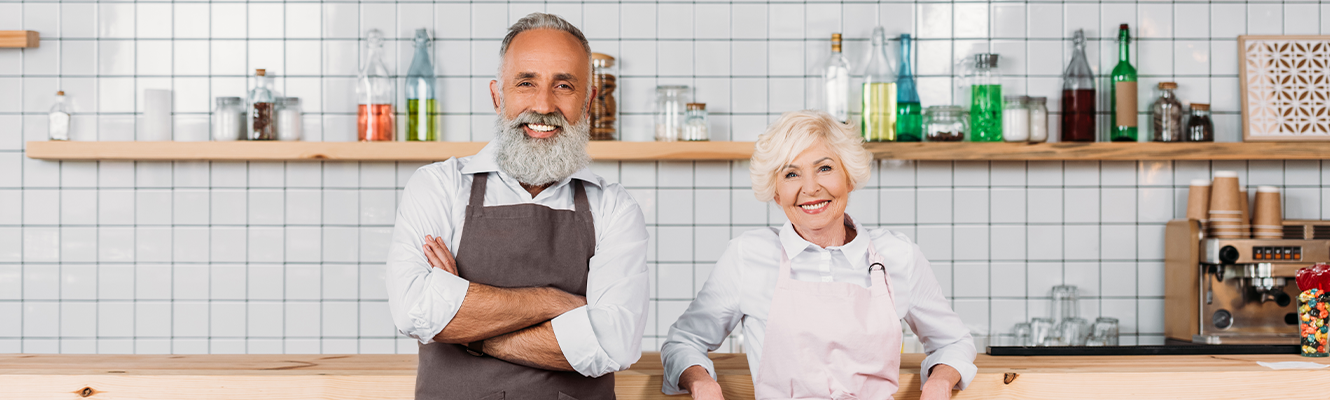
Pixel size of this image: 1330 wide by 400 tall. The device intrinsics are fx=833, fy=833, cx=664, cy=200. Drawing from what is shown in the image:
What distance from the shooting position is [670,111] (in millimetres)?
2426

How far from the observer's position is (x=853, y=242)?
1.46m

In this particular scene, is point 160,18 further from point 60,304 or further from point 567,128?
point 567,128

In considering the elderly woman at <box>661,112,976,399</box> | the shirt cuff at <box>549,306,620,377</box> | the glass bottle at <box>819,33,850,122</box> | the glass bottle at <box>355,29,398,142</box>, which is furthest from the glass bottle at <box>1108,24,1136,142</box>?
the glass bottle at <box>355,29,398,142</box>

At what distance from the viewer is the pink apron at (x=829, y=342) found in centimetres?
139

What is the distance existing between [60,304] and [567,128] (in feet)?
6.76

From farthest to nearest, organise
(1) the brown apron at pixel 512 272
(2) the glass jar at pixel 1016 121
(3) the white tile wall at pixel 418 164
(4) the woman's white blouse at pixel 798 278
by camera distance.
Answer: (3) the white tile wall at pixel 418 164 → (2) the glass jar at pixel 1016 121 → (4) the woman's white blouse at pixel 798 278 → (1) the brown apron at pixel 512 272

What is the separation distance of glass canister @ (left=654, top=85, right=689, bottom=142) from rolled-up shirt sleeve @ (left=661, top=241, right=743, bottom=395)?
3.08ft

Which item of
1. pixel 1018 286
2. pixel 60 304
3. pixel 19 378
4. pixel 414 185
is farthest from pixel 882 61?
pixel 60 304

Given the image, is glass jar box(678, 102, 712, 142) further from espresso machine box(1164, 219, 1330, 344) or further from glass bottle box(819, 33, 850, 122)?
espresso machine box(1164, 219, 1330, 344)

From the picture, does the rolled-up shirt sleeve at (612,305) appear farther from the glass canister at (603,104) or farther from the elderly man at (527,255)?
the glass canister at (603,104)

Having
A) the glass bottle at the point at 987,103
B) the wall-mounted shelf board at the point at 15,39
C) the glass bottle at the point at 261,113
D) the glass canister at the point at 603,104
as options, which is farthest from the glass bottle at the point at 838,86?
the wall-mounted shelf board at the point at 15,39

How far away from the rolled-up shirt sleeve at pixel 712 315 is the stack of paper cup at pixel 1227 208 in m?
1.68

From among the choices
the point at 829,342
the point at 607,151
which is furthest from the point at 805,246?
the point at 607,151

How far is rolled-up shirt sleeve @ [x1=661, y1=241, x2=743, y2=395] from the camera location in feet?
4.79
